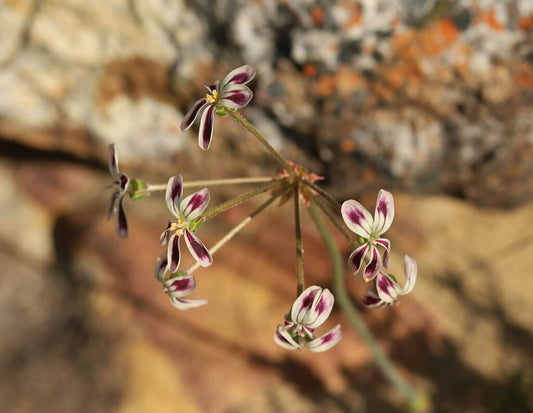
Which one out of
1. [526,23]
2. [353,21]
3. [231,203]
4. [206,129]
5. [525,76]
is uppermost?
[526,23]

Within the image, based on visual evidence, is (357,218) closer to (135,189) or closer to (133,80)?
(135,189)

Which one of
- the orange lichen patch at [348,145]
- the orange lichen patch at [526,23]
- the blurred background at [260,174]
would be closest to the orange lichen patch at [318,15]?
the blurred background at [260,174]

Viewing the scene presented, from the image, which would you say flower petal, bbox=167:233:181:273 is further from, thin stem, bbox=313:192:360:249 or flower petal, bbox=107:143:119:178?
thin stem, bbox=313:192:360:249

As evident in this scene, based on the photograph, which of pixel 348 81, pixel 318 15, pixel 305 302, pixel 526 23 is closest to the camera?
pixel 305 302

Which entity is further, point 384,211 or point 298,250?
point 298,250

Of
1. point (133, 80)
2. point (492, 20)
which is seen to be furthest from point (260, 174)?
point (492, 20)

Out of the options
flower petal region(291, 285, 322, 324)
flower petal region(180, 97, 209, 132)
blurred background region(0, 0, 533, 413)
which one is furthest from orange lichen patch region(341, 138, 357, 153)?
flower petal region(291, 285, 322, 324)

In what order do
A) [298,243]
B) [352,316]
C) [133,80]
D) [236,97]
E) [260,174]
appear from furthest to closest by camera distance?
[260,174] < [133,80] < [352,316] < [298,243] < [236,97]

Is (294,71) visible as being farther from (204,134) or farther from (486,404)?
(486,404)
